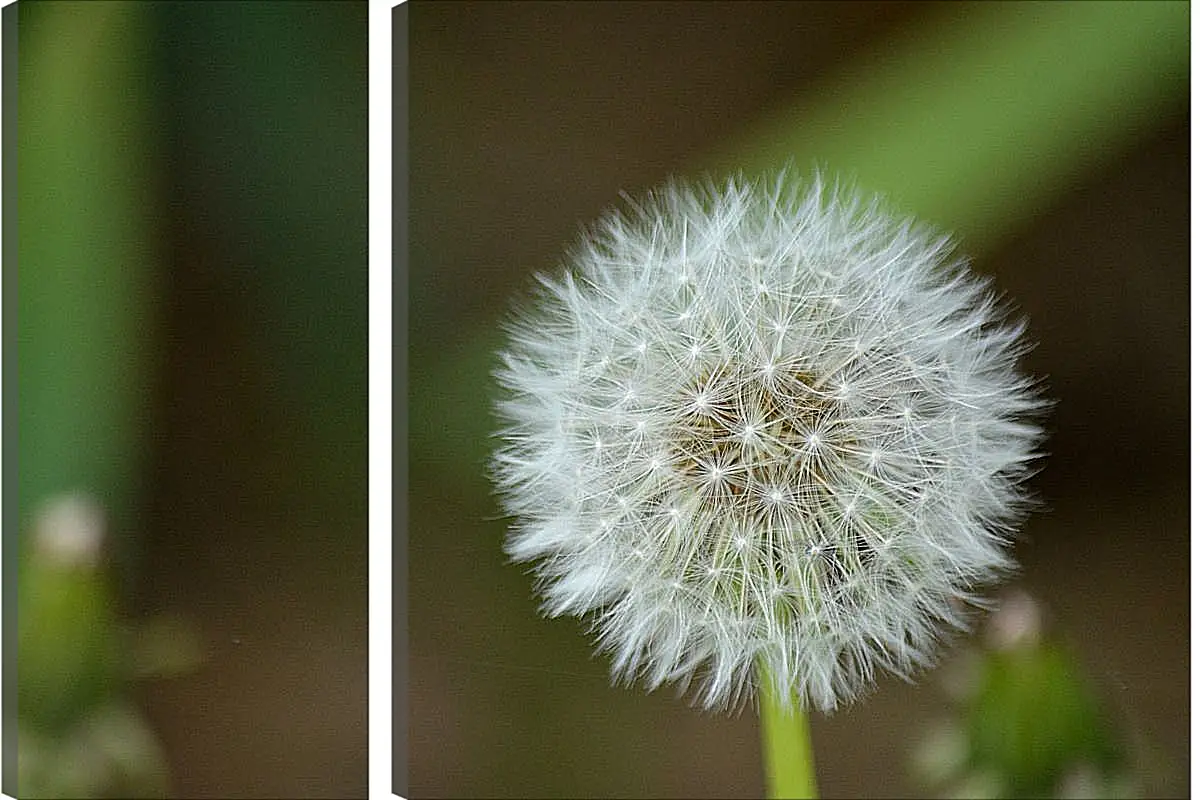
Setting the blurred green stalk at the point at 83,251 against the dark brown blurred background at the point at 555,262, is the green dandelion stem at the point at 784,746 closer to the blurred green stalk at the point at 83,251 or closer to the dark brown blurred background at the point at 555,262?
the dark brown blurred background at the point at 555,262

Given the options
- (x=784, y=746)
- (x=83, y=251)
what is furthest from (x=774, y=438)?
(x=83, y=251)

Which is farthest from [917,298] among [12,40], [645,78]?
[12,40]

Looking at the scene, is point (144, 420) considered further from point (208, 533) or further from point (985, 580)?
point (985, 580)

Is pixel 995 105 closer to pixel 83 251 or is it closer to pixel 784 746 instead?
pixel 784 746

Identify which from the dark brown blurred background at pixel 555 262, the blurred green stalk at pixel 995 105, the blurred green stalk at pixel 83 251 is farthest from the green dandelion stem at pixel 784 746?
the blurred green stalk at pixel 83 251

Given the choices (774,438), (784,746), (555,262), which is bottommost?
(784,746)

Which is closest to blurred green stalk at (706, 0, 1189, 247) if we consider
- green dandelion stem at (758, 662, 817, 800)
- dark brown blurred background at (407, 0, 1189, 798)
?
dark brown blurred background at (407, 0, 1189, 798)
